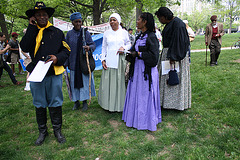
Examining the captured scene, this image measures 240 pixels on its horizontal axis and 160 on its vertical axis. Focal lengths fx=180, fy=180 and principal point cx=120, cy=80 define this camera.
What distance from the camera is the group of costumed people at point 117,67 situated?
2671 millimetres

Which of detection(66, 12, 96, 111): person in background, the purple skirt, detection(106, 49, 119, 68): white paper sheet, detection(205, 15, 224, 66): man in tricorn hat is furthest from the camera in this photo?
detection(205, 15, 224, 66): man in tricorn hat

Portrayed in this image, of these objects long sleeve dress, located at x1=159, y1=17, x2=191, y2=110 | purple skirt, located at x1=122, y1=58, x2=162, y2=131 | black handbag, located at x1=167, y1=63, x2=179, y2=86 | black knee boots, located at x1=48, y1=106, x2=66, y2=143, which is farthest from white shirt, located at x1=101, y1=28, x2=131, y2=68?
black knee boots, located at x1=48, y1=106, x2=66, y2=143

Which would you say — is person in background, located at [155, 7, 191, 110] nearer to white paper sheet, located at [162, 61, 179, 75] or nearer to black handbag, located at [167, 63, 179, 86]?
white paper sheet, located at [162, 61, 179, 75]

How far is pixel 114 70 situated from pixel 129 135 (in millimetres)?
1388

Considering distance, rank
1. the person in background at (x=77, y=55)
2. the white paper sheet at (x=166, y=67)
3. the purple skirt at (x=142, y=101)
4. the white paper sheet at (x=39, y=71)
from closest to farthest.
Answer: the white paper sheet at (x=39, y=71), the purple skirt at (x=142, y=101), the white paper sheet at (x=166, y=67), the person in background at (x=77, y=55)

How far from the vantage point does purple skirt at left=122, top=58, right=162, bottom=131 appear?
10.6 feet

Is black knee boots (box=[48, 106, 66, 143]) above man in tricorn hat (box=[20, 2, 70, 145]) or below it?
below

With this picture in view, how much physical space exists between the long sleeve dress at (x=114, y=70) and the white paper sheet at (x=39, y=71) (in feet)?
5.09

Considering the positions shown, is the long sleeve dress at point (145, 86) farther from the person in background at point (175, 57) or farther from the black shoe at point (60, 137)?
the black shoe at point (60, 137)

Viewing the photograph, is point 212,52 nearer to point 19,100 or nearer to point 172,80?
point 172,80

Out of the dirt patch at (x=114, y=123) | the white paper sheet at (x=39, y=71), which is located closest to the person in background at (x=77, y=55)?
the dirt patch at (x=114, y=123)

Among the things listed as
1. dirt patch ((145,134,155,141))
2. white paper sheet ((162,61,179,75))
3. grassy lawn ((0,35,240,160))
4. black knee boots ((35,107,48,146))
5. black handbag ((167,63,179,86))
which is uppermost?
white paper sheet ((162,61,179,75))

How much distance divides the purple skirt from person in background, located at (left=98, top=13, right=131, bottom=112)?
1.72ft

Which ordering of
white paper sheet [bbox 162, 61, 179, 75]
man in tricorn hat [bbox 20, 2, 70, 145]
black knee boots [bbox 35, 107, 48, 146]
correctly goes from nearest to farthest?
man in tricorn hat [bbox 20, 2, 70, 145] < black knee boots [bbox 35, 107, 48, 146] < white paper sheet [bbox 162, 61, 179, 75]
